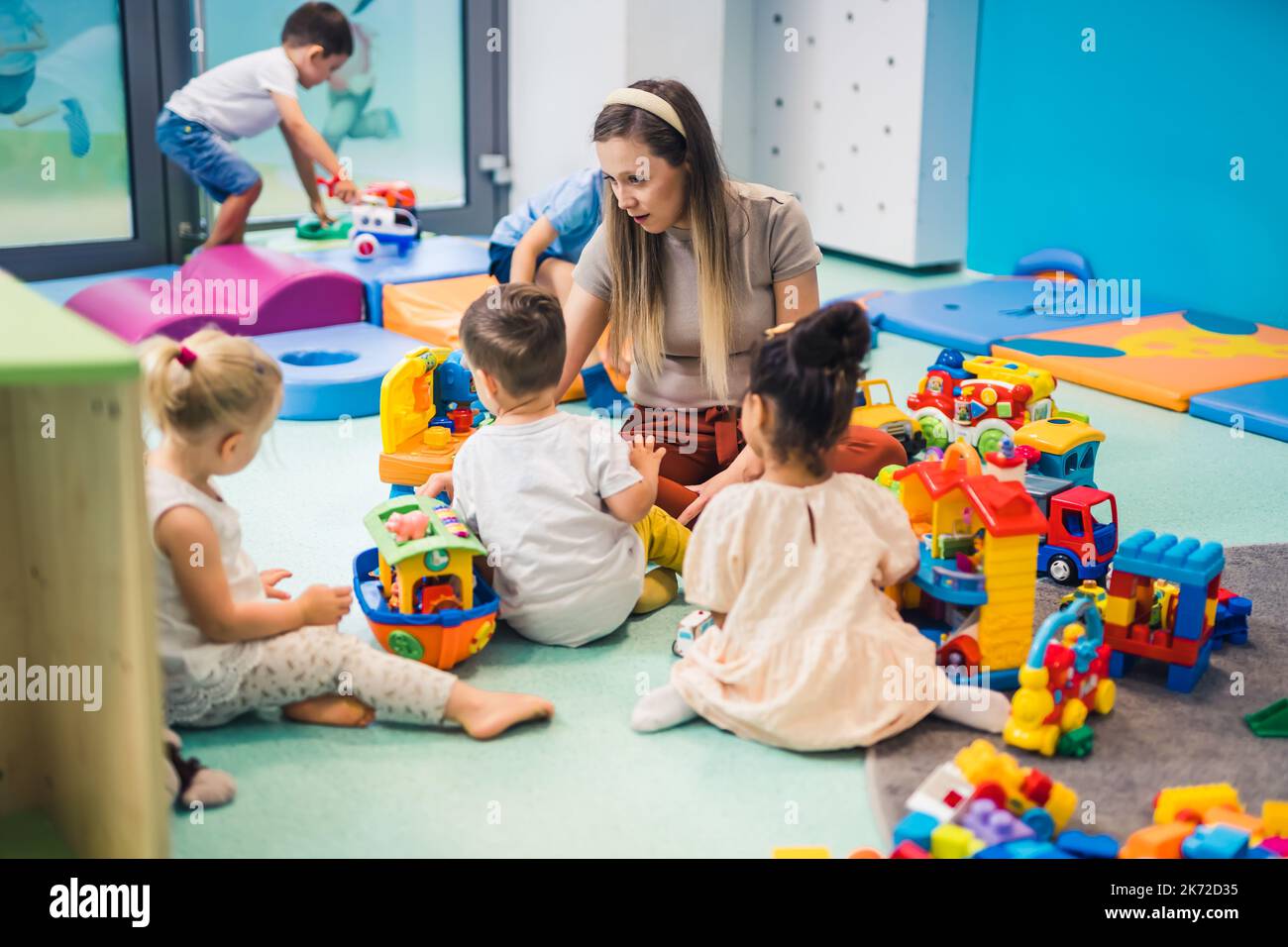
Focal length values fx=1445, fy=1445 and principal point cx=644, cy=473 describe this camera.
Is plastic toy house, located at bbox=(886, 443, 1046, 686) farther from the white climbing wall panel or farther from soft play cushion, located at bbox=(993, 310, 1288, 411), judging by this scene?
the white climbing wall panel

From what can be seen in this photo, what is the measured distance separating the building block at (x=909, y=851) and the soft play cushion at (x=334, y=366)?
222 centimetres

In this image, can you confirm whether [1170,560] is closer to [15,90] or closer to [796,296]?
[796,296]

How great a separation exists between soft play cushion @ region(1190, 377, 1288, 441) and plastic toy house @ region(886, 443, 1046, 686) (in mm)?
1687

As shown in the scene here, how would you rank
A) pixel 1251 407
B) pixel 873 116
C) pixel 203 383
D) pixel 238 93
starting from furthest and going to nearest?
pixel 873 116
pixel 238 93
pixel 1251 407
pixel 203 383

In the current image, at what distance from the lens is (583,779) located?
2111mm

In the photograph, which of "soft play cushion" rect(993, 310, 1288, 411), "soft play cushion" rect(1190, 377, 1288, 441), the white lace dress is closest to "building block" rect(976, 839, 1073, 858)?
the white lace dress

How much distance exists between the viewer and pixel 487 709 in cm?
223

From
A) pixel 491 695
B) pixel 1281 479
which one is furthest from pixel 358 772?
pixel 1281 479

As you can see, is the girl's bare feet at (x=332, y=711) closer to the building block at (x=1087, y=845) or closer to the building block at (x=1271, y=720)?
the building block at (x=1087, y=845)

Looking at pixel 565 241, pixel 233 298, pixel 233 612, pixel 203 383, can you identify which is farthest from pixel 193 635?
pixel 233 298

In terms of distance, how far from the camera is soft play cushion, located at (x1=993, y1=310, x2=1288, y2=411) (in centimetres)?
412

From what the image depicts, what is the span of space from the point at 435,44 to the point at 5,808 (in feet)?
14.9

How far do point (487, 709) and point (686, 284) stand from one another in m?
1.09

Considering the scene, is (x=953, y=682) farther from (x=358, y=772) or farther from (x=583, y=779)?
(x=358, y=772)
